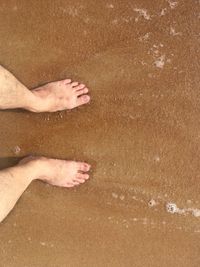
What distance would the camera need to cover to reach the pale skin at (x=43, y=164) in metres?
1.90

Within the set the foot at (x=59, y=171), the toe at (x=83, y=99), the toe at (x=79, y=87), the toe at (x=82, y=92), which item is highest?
the toe at (x=79, y=87)

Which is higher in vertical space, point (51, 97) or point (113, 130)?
point (51, 97)

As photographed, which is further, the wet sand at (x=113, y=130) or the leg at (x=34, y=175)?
the wet sand at (x=113, y=130)

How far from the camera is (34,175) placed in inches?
79.7

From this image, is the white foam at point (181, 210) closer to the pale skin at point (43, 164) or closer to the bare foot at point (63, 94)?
the pale skin at point (43, 164)

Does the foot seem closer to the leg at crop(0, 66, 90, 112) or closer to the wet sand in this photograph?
the wet sand

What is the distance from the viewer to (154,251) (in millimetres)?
2092

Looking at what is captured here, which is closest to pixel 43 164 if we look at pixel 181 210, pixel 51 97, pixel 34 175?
pixel 34 175

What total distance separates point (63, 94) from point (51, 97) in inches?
2.5

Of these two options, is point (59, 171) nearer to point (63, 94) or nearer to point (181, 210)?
point (63, 94)

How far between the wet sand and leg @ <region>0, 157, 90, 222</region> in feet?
0.16

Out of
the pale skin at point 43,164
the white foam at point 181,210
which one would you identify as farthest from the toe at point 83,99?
the white foam at point 181,210

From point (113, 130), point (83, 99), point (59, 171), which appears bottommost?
point (59, 171)

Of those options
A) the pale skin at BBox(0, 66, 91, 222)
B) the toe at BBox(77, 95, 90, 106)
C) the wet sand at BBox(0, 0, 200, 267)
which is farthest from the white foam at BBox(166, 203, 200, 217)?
the toe at BBox(77, 95, 90, 106)
